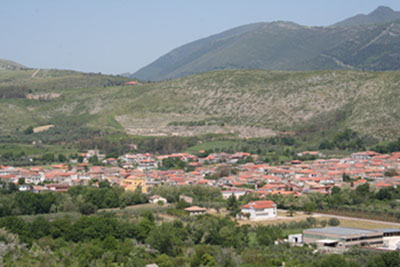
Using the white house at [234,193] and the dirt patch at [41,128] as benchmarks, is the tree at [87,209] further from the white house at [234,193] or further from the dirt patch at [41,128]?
the dirt patch at [41,128]

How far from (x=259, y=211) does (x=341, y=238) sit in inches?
501

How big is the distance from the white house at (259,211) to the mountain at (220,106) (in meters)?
46.0

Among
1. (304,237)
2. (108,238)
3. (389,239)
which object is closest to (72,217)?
(108,238)

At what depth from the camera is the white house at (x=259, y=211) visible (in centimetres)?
5491

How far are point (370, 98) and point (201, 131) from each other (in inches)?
1142

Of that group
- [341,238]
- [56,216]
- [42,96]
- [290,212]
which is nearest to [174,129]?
[42,96]

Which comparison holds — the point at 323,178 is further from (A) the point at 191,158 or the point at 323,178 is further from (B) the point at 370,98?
(B) the point at 370,98

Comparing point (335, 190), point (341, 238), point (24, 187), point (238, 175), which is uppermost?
point (24, 187)

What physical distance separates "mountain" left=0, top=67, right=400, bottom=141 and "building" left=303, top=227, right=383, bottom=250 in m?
54.0

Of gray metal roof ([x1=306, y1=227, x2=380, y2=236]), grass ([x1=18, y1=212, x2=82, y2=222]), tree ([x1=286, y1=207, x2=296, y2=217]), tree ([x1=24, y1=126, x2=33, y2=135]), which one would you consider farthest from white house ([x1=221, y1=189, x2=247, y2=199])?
tree ([x1=24, y1=126, x2=33, y2=135])

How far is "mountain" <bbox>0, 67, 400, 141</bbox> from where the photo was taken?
112m

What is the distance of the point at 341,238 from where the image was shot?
43156 mm

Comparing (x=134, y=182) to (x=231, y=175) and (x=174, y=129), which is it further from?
(x=174, y=129)

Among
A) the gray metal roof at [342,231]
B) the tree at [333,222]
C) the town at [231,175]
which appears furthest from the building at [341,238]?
the town at [231,175]
